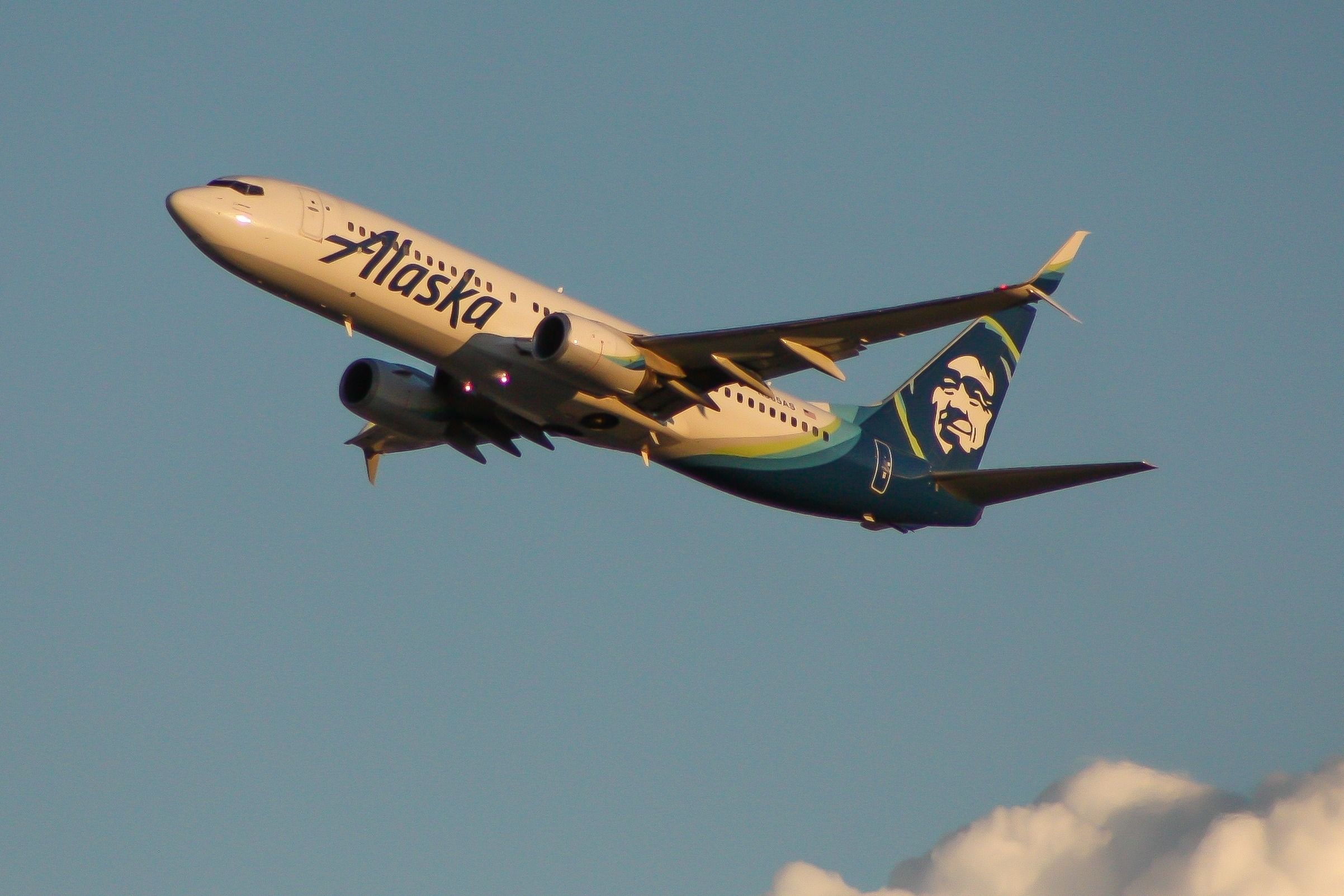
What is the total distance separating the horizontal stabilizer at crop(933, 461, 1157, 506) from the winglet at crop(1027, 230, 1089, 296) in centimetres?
600

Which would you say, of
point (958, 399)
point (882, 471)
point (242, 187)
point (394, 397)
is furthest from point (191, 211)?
point (958, 399)

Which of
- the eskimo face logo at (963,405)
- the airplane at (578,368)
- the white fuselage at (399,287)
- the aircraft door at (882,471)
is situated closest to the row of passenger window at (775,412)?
the airplane at (578,368)

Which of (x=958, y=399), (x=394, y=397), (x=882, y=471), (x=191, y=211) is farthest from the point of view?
(x=958, y=399)

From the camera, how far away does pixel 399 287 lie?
36625 mm

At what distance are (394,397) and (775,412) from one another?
9.54 meters

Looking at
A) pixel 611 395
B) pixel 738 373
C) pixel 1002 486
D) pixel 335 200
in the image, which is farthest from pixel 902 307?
pixel 335 200

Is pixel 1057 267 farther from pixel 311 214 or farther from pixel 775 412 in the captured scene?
pixel 311 214

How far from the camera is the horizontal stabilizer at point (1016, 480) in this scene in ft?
128

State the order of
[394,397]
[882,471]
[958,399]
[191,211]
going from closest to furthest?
[191,211], [394,397], [882,471], [958,399]

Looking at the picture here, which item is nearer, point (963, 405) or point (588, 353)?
point (588, 353)

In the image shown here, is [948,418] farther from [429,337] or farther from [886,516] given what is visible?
[429,337]

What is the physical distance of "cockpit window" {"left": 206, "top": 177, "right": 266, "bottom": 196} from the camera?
36.6m

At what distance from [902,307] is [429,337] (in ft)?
35.0

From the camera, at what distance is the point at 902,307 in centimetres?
3394
